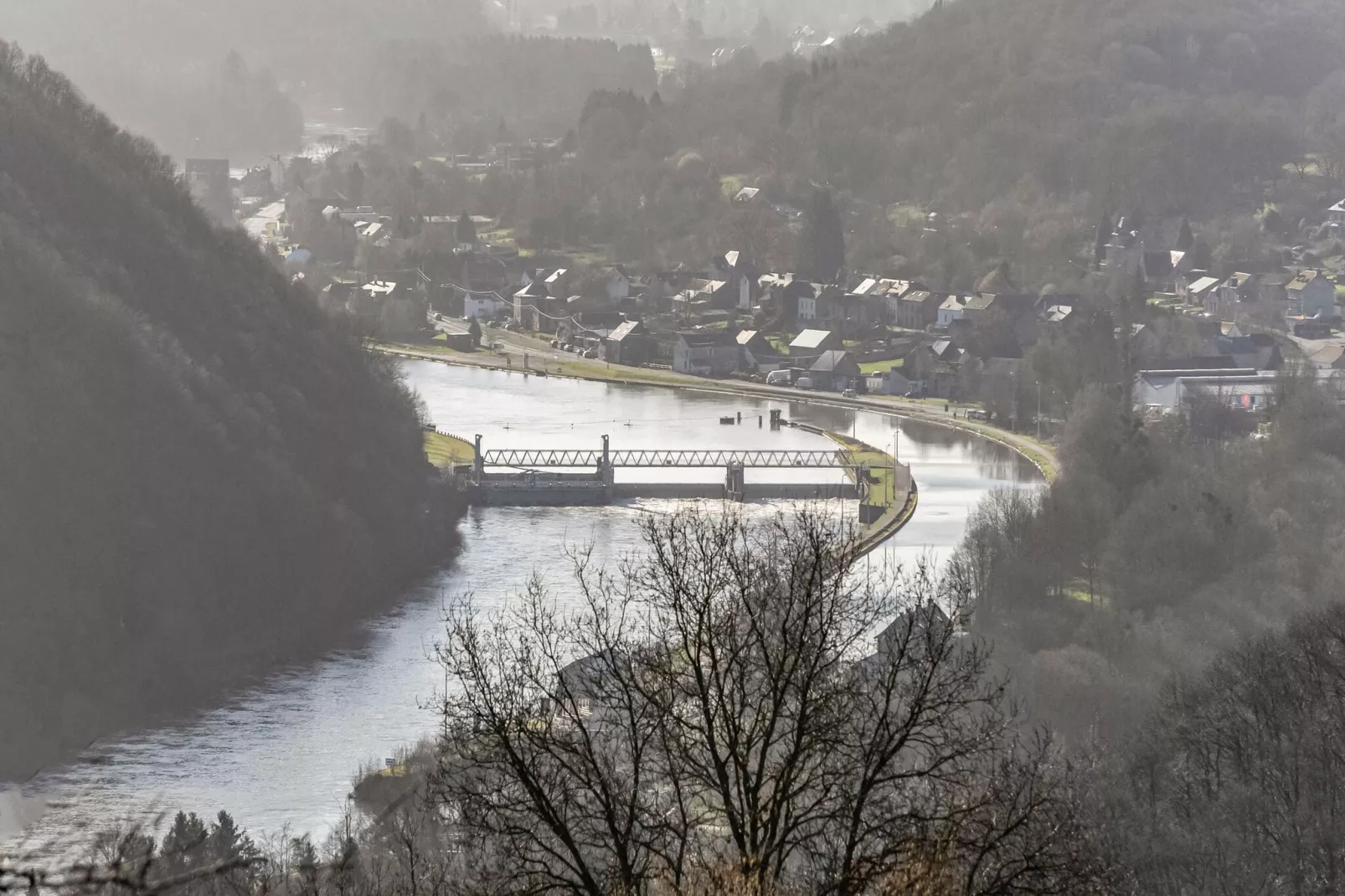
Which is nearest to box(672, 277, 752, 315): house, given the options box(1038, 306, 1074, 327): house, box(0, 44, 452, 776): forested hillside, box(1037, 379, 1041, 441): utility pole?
box(1038, 306, 1074, 327): house

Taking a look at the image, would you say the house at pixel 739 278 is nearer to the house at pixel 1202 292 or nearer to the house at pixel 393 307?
the house at pixel 393 307

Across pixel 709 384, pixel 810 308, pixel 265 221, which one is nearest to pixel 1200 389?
pixel 709 384

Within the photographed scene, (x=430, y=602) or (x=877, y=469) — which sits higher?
(x=877, y=469)

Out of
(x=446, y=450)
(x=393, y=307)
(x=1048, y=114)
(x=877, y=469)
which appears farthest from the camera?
(x=1048, y=114)

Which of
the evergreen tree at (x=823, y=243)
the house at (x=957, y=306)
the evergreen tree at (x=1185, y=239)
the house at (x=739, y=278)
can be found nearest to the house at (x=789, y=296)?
the house at (x=739, y=278)

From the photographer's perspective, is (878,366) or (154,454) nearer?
(154,454)

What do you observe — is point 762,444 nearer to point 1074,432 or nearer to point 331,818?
point 1074,432

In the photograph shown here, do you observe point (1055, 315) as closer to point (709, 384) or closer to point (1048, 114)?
point (709, 384)
